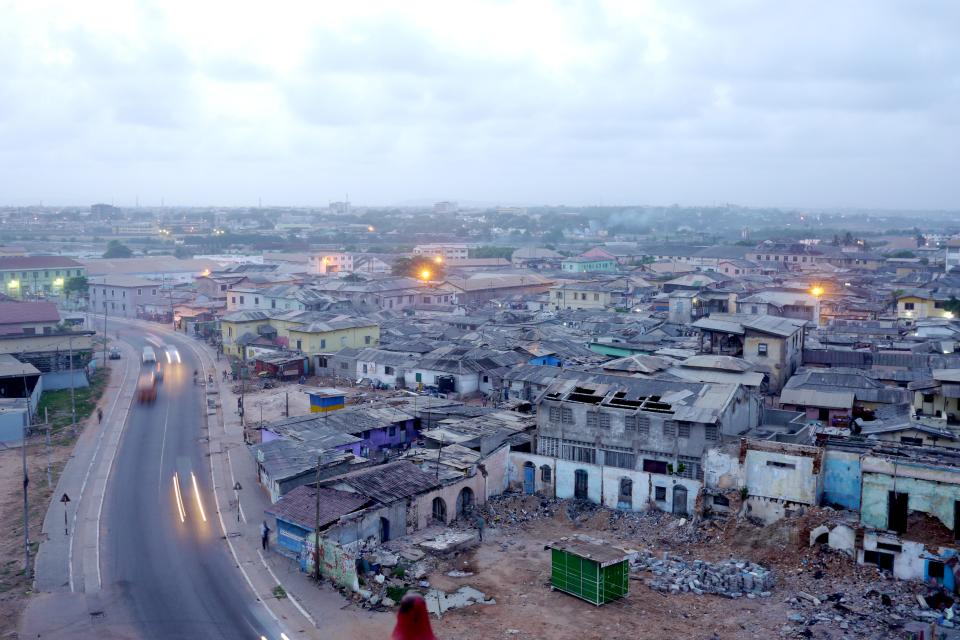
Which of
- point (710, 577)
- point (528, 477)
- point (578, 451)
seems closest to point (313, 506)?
point (528, 477)

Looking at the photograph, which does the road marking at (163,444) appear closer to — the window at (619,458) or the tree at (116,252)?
the window at (619,458)

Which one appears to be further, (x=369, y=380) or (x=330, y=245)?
(x=330, y=245)

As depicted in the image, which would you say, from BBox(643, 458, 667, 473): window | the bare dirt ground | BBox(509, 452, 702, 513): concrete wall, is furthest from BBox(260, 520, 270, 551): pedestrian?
BBox(643, 458, 667, 473): window

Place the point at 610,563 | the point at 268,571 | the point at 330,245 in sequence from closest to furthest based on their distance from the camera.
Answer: the point at 610,563 → the point at 268,571 → the point at 330,245

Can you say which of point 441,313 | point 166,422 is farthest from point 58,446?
point 441,313

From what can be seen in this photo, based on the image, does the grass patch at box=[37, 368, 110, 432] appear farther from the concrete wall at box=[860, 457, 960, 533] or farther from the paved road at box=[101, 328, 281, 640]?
the concrete wall at box=[860, 457, 960, 533]

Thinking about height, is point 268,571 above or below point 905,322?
below

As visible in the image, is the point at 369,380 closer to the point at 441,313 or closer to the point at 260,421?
the point at 260,421
